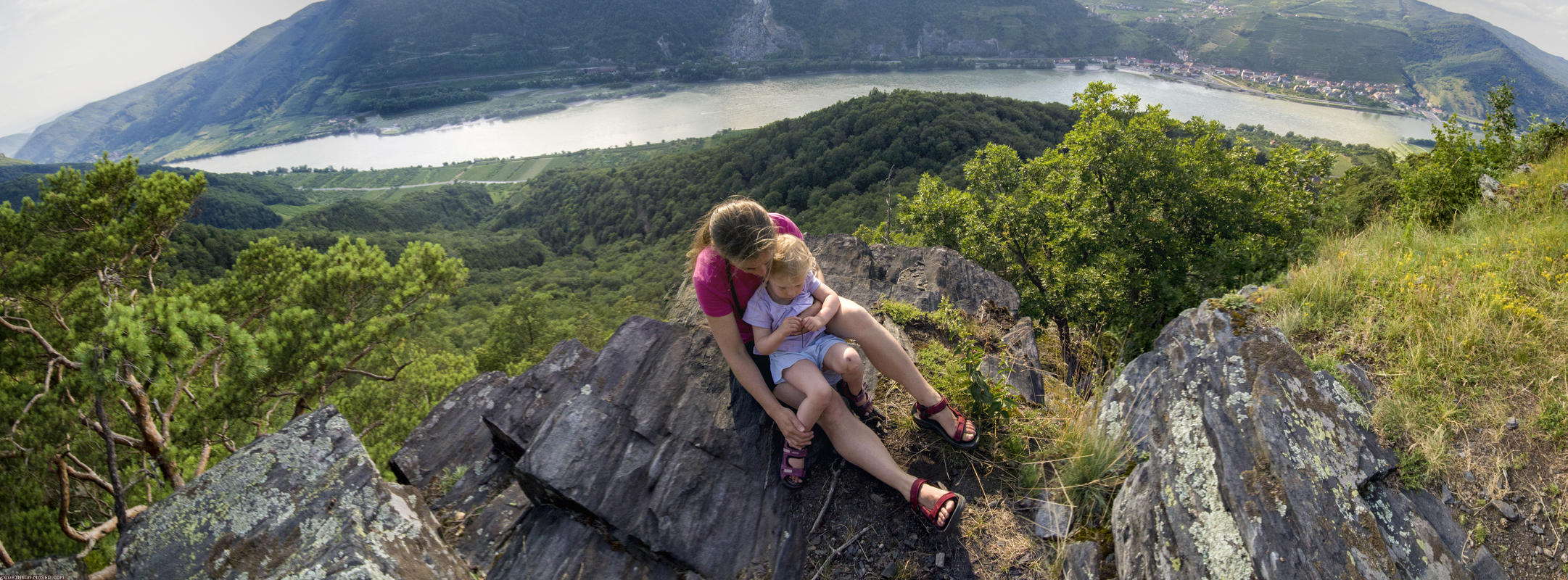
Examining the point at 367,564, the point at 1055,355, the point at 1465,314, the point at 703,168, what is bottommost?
the point at 703,168

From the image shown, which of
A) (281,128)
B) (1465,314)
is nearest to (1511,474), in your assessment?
(1465,314)

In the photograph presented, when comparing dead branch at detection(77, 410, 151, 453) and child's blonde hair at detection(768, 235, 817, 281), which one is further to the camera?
dead branch at detection(77, 410, 151, 453)

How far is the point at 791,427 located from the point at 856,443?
18.2 inches

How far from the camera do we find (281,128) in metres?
172

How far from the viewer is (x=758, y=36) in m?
173

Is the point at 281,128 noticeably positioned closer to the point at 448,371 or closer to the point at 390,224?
the point at 390,224

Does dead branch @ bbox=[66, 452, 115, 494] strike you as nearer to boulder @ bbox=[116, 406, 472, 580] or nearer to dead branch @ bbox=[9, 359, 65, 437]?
dead branch @ bbox=[9, 359, 65, 437]

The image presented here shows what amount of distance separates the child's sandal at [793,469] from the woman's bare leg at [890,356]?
86 cm

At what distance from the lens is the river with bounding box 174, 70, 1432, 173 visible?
10275cm

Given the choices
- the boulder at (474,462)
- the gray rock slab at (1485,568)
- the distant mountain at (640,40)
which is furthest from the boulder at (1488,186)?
the distant mountain at (640,40)

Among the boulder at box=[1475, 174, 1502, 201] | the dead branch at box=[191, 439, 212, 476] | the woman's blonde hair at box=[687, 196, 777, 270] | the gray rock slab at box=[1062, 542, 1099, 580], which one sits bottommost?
the dead branch at box=[191, 439, 212, 476]

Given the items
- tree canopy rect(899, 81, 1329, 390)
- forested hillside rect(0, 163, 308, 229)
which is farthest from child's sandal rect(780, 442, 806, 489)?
forested hillside rect(0, 163, 308, 229)

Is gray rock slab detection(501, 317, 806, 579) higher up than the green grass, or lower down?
lower down

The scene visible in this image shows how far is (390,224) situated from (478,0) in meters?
141
